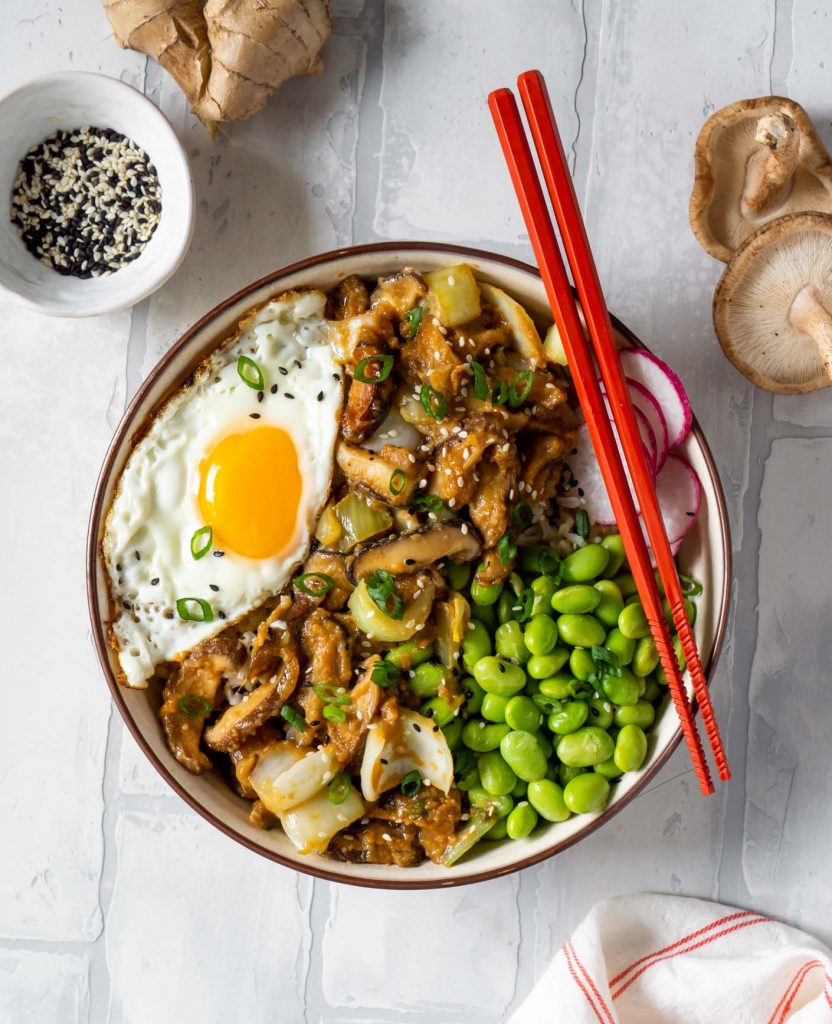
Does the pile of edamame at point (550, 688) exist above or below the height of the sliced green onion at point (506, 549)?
below

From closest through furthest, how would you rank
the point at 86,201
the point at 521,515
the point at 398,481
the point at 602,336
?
the point at 602,336 → the point at 398,481 → the point at 521,515 → the point at 86,201

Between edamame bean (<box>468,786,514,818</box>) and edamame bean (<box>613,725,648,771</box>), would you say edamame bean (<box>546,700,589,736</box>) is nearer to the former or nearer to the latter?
edamame bean (<box>613,725,648,771</box>)

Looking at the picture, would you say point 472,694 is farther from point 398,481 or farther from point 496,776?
point 398,481

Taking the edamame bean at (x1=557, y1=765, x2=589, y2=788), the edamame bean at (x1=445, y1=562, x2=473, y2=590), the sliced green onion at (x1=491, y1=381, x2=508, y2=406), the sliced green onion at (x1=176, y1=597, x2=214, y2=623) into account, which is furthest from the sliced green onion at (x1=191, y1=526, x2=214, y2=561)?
the edamame bean at (x1=557, y1=765, x2=589, y2=788)

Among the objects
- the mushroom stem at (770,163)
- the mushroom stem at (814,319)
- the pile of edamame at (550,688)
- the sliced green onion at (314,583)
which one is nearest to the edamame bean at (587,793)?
the pile of edamame at (550,688)

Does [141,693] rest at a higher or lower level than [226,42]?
lower

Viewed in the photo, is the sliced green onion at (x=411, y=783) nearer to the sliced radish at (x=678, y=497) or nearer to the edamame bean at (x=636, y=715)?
the edamame bean at (x=636, y=715)

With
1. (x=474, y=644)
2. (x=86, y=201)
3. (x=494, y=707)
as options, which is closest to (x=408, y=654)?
(x=474, y=644)
